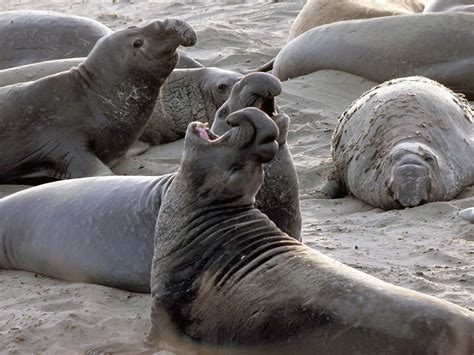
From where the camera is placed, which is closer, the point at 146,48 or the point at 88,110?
the point at 146,48

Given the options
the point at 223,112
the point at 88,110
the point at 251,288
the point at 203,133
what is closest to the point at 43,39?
the point at 88,110

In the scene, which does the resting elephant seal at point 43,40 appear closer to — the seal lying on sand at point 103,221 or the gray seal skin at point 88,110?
the gray seal skin at point 88,110

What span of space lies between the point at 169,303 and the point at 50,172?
3.70 m

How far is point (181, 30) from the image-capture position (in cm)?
727

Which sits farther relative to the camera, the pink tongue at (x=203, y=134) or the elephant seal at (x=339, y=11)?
the elephant seal at (x=339, y=11)

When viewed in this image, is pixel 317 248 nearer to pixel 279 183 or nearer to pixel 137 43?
pixel 279 183

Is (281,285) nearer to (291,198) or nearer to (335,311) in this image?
(335,311)

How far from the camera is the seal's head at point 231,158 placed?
13.0 feet

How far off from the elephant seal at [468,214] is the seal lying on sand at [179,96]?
2916 mm

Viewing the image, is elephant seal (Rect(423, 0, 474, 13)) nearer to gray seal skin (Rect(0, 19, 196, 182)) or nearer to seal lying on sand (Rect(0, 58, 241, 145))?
seal lying on sand (Rect(0, 58, 241, 145))

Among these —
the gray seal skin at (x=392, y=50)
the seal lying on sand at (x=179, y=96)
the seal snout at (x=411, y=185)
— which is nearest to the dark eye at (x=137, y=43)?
the seal lying on sand at (x=179, y=96)

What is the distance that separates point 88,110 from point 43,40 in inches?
105

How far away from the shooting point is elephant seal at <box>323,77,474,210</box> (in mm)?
6285

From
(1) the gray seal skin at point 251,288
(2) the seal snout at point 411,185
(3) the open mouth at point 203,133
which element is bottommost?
(2) the seal snout at point 411,185
